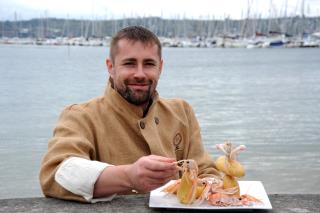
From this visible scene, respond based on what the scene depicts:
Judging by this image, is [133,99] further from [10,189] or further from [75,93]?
[75,93]

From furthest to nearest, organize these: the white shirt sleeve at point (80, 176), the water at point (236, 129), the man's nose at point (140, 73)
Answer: the water at point (236, 129) < the man's nose at point (140, 73) < the white shirt sleeve at point (80, 176)

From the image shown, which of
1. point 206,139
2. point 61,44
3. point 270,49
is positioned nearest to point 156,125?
point 206,139

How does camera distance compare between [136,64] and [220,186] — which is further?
[136,64]

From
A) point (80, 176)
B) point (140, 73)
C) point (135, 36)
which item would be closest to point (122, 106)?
point (140, 73)

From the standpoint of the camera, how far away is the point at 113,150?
3355 millimetres

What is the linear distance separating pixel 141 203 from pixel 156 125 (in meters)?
0.69

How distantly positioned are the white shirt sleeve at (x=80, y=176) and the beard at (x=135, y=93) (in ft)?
1.73

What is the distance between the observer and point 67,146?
3059 millimetres

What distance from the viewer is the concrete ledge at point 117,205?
2832mm

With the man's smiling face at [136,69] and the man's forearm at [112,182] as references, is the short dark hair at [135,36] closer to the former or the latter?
the man's smiling face at [136,69]

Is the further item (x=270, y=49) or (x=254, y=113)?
(x=270, y=49)

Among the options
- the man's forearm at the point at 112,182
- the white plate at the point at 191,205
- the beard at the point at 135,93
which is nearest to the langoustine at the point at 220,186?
the white plate at the point at 191,205

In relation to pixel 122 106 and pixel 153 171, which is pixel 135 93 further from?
pixel 153 171

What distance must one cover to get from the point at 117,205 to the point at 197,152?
93 centimetres
